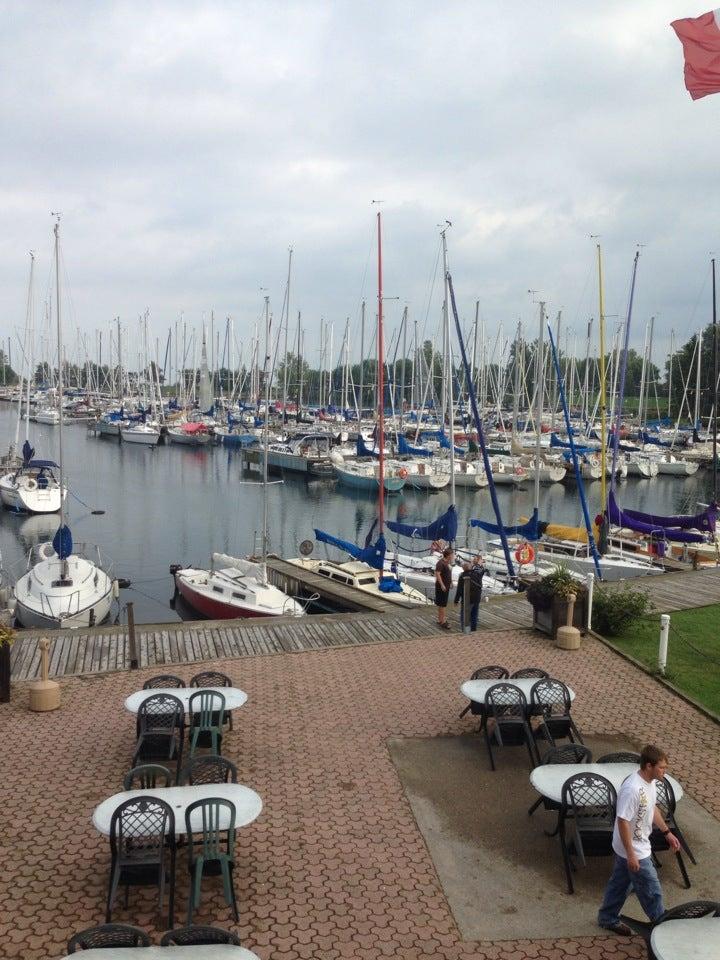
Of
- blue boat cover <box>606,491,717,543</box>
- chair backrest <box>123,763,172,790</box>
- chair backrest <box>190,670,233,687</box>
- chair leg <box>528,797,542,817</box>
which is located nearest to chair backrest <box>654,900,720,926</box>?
chair leg <box>528,797,542,817</box>

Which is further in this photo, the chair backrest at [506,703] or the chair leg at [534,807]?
the chair backrest at [506,703]

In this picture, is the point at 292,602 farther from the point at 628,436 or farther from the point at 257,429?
the point at 628,436

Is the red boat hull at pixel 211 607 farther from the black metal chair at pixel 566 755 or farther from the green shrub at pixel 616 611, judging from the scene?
the black metal chair at pixel 566 755

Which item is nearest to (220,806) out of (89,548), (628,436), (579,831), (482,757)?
(579,831)

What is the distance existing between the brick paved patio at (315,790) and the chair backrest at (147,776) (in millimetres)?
596

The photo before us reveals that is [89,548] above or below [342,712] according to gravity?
below

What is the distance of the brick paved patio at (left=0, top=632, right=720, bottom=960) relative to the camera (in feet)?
20.9

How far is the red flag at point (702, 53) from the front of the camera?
40.8 feet

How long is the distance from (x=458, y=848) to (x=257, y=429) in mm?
72560

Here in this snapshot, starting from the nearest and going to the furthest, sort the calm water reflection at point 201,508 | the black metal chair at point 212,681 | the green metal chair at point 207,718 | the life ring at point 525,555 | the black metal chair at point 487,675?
the green metal chair at point 207,718
the black metal chair at point 212,681
the black metal chair at point 487,675
the life ring at point 525,555
the calm water reflection at point 201,508

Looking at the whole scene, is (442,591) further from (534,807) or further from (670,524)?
(670,524)

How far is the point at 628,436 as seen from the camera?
79.9 m

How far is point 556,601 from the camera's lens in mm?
14422

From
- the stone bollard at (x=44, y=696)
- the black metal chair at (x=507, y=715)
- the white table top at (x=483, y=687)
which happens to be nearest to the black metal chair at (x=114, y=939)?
the black metal chair at (x=507, y=715)
